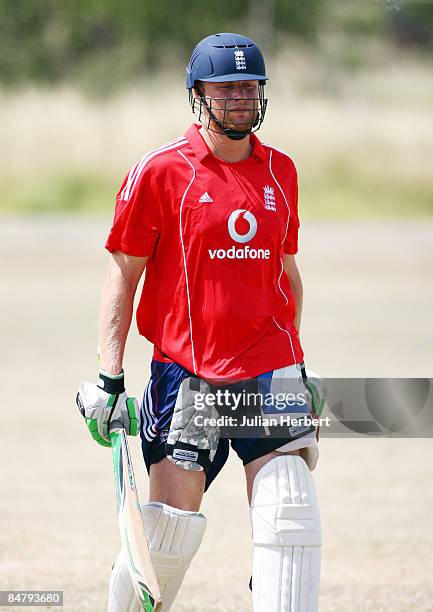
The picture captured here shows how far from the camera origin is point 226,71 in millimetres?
4273

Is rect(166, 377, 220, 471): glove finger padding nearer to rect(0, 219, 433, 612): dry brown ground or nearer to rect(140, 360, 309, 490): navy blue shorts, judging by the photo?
rect(140, 360, 309, 490): navy blue shorts

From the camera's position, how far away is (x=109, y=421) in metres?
4.23

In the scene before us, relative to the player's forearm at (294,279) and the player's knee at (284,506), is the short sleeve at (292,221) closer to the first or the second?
the player's forearm at (294,279)

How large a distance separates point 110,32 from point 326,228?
25618mm

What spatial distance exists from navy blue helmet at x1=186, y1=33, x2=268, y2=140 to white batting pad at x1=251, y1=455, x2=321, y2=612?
3.81 feet

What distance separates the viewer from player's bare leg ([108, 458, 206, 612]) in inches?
165

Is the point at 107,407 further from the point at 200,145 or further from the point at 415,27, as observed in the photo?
the point at 415,27

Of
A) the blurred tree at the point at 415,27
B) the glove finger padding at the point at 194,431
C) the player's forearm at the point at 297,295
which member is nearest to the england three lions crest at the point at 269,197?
the player's forearm at the point at 297,295

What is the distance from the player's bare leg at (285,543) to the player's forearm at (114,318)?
2.13 ft

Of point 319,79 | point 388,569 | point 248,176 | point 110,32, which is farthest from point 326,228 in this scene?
point 110,32

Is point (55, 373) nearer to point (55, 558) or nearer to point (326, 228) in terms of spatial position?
point (55, 558)

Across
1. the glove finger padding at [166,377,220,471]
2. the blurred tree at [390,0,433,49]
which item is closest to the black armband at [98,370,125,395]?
the glove finger padding at [166,377,220,471]

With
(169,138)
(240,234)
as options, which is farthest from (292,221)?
(169,138)

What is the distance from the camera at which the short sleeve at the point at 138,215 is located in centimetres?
418
